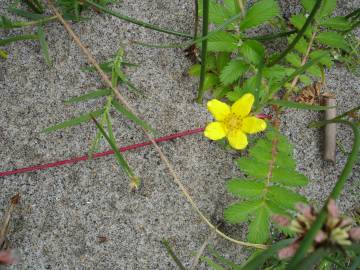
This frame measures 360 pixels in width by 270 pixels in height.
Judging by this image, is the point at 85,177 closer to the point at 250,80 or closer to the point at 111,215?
the point at 111,215

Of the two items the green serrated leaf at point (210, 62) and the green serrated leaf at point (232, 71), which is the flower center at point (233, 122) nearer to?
the green serrated leaf at point (232, 71)

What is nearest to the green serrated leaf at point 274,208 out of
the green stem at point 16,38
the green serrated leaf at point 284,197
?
the green serrated leaf at point 284,197

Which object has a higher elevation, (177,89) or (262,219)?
(177,89)

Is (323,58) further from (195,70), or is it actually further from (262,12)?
(195,70)

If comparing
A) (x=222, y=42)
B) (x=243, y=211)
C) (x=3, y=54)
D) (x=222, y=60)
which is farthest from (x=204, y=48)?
(x=3, y=54)

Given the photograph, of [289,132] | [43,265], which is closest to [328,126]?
[289,132]
